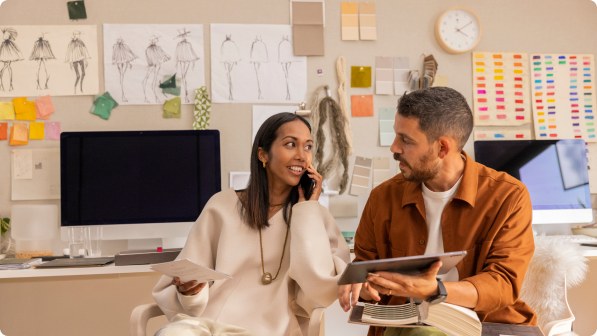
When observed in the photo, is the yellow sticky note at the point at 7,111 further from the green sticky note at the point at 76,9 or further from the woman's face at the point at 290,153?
the woman's face at the point at 290,153

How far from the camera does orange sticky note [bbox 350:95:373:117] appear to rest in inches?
135

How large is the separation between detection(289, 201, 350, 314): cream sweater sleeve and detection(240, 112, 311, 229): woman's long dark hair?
0.11 m

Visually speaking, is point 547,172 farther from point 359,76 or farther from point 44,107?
point 44,107

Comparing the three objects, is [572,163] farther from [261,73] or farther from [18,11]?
[18,11]

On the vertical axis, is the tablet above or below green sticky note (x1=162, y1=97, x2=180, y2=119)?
below

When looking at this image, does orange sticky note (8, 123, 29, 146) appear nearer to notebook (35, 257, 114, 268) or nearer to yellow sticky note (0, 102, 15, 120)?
yellow sticky note (0, 102, 15, 120)

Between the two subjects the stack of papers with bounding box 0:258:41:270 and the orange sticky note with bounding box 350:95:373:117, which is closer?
the stack of papers with bounding box 0:258:41:270

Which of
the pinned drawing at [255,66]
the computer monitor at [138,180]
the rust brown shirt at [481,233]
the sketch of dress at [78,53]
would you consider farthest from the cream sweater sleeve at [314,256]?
the sketch of dress at [78,53]

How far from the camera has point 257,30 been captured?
11.1ft

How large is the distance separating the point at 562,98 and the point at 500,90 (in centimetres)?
34

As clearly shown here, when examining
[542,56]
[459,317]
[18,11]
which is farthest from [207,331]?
[542,56]

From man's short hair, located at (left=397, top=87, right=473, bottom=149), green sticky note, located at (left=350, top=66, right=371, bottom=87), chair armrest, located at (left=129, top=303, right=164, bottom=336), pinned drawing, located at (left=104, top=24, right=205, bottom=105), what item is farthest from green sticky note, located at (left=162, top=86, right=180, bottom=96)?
man's short hair, located at (left=397, top=87, right=473, bottom=149)

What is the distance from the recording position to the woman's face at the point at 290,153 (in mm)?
2182

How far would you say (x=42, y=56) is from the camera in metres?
3.26
